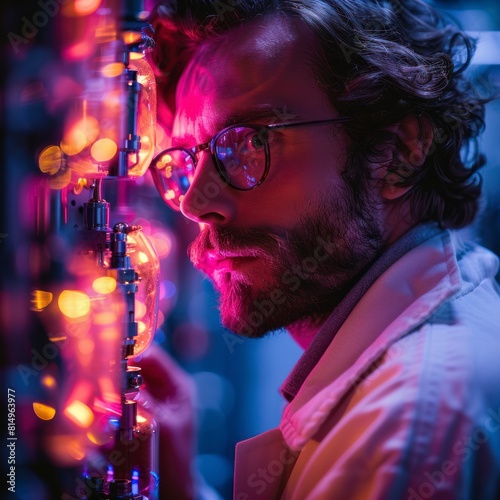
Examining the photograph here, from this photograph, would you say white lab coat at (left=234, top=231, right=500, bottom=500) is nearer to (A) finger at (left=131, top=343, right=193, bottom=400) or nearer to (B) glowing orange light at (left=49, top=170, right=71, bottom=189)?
(A) finger at (left=131, top=343, right=193, bottom=400)

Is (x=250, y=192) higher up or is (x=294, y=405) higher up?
(x=250, y=192)

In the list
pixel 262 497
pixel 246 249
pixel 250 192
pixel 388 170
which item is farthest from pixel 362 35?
pixel 262 497

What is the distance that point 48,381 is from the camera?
0.82m

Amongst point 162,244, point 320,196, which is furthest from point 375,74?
point 162,244

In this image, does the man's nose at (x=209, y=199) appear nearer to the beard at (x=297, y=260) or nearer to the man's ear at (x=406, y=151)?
the beard at (x=297, y=260)

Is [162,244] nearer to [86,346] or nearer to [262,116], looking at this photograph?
[262,116]

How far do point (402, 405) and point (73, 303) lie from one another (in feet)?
1.68

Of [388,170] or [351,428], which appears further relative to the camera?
[388,170]

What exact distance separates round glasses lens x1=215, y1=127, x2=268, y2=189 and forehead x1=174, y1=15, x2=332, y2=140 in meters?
0.04

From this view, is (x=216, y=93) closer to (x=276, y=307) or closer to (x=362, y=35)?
(x=362, y=35)

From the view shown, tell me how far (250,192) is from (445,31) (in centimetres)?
77

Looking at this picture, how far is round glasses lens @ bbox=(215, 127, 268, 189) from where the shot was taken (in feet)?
3.63

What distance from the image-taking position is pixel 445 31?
147 centimetres

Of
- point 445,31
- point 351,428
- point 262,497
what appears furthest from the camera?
point 445,31
